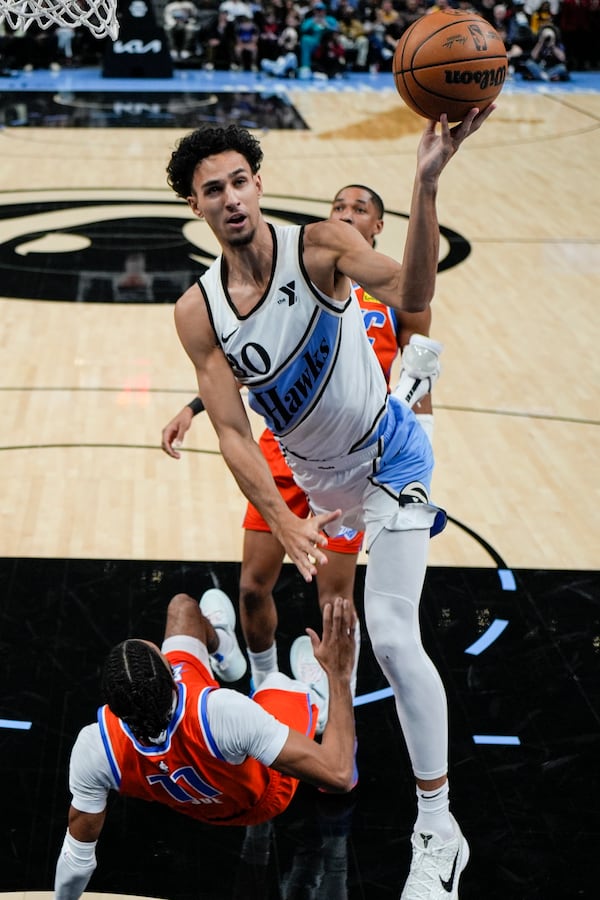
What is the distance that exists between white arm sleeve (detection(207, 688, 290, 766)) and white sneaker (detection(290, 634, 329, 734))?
1128 mm

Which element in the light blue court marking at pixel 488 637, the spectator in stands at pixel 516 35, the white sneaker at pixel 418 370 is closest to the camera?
the white sneaker at pixel 418 370

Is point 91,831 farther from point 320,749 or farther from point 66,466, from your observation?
point 66,466

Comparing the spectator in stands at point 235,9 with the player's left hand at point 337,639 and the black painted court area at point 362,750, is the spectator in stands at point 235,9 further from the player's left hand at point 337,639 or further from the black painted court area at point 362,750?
the player's left hand at point 337,639

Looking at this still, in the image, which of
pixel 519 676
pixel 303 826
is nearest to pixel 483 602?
pixel 519 676

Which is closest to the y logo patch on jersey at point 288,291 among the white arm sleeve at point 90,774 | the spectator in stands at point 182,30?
the white arm sleeve at point 90,774

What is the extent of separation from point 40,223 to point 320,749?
28.5 feet

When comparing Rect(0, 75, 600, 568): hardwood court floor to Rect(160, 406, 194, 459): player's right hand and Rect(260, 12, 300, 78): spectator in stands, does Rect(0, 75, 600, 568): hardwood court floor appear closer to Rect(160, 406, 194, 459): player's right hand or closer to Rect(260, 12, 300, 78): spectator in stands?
Rect(160, 406, 194, 459): player's right hand

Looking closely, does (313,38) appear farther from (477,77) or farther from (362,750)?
(477,77)

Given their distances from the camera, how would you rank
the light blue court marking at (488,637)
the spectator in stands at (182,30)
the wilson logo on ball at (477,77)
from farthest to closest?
1. the spectator in stands at (182,30)
2. the light blue court marking at (488,637)
3. the wilson logo on ball at (477,77)

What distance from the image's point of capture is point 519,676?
4.85 m

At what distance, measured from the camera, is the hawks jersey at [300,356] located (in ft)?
11.7

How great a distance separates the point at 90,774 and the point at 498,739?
1735mm

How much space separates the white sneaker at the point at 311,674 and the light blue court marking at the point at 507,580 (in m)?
1.11

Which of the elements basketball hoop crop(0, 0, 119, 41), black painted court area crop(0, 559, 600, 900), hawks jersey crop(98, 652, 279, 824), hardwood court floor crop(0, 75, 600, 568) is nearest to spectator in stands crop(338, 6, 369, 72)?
hardwood court floor crop(0, 75, 600, 568)
